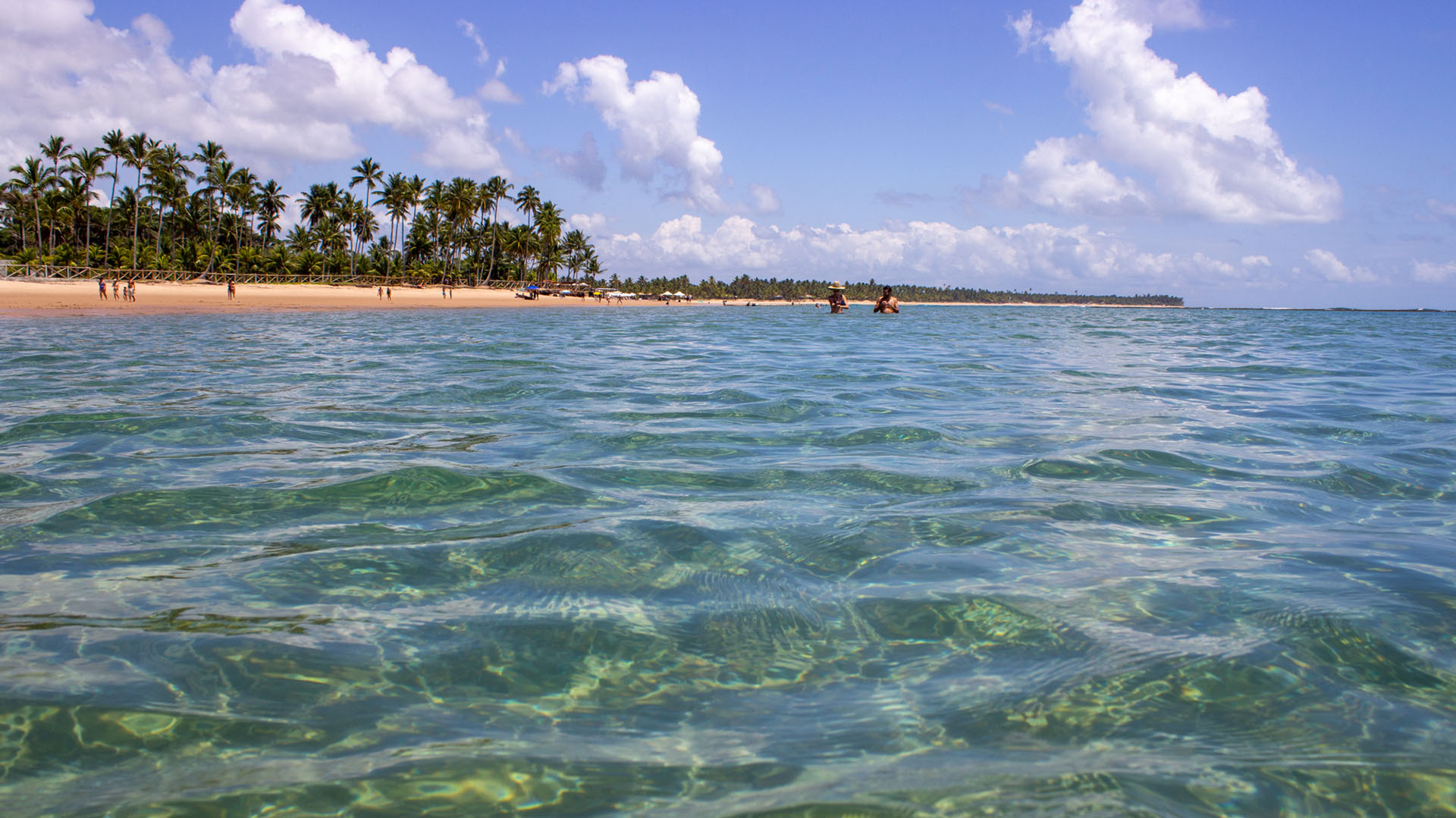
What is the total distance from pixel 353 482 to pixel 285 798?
346 centimetres

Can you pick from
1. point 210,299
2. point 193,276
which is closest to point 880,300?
point 210,299

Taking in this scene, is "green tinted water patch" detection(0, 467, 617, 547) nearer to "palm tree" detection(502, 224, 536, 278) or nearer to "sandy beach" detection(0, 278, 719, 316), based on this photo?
"sandy beach" detection(0, 278, 719, 316)

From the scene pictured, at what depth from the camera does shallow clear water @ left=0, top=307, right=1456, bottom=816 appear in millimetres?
2262

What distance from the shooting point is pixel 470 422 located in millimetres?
7871

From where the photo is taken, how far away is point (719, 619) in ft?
10.9

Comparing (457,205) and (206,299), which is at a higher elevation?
(457,205)

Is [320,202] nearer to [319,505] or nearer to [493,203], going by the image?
[493,203]

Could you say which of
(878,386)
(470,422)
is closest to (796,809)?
(470,422)

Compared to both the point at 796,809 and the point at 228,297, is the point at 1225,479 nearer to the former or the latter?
the point at 796,809

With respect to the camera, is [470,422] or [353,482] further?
[470,422]

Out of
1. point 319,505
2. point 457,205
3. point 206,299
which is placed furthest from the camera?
point 457,205

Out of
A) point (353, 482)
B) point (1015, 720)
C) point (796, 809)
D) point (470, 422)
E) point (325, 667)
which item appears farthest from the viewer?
point (470, 422)

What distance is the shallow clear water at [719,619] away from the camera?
2262mm

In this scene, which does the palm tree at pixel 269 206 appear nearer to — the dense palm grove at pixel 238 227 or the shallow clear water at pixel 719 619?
the dense palm grove at pixel 238 227
